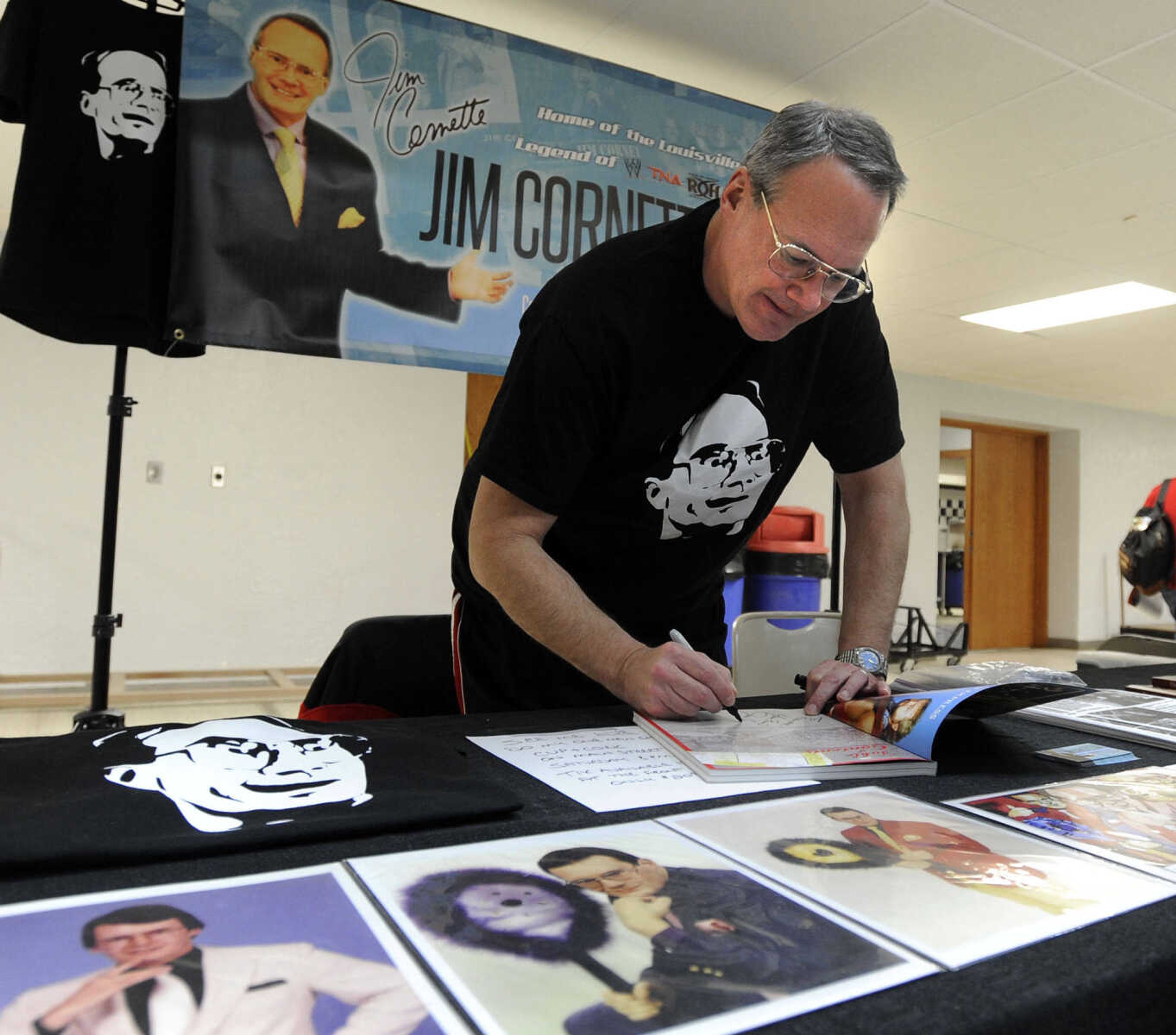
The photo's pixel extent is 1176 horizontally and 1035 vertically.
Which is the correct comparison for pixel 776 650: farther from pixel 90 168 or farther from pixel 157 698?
pixel 157 698

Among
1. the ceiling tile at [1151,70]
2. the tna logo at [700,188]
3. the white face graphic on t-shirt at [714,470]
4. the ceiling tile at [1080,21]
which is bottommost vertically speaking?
the white face graphic on t-shirt at [714,470]

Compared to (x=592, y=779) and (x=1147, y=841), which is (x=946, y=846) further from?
(x=592, y=779)

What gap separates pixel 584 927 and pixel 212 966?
6.7 inches

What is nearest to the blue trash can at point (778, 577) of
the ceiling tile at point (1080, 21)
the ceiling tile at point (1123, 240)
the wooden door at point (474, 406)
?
the wooden door at point (474, 406)

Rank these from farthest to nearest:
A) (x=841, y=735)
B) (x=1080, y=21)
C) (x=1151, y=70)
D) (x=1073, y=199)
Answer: (x=1073, y=199) < (x=1151, y=70) < (x=1080, y=21) < (x=841, y=735)

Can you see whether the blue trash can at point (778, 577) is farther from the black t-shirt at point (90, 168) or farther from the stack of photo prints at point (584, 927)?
the stack of photo prints at point (584, 927)

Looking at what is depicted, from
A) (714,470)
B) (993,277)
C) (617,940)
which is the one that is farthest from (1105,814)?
(993,277)

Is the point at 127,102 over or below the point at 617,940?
over

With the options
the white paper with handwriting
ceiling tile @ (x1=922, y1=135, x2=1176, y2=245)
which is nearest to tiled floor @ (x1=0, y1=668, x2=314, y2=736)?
the white paper with handwriting

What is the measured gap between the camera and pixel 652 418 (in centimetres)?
110

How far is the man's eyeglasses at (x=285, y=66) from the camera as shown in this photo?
7.41ft

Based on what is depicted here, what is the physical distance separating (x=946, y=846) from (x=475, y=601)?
0.77 metres

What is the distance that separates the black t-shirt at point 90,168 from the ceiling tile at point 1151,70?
2766mm

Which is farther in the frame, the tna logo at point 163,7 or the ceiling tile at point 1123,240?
the ceiling tile at point 1123,240
